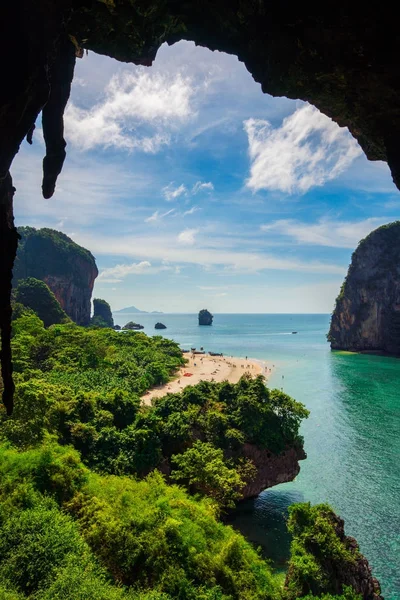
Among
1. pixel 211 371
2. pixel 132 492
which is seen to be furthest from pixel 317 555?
pixel 211 371

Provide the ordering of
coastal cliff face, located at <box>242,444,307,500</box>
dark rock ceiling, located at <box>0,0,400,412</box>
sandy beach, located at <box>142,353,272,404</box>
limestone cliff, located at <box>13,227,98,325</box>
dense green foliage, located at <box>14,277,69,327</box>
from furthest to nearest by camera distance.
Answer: limestone cliff, located at <box>13,227,98,325</box>
dense green foliage, located at <box>14,277,69,327</box>
sandy beach, located at <box>142,353,272,404</box>
coastal cliff face, located at <box>242,444,307,500</box>
dark rock ceiling, located at <box>0,0,400,412</box>

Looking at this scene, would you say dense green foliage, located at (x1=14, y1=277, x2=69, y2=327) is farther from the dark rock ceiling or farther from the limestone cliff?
the dark rock ceiling

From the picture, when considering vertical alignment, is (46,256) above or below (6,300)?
above

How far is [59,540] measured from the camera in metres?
10.4

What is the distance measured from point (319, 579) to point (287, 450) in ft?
31.5

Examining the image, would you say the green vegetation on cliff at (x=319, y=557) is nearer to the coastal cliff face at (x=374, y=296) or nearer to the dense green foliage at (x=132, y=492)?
the dense green foliage at (x=132, y=492)

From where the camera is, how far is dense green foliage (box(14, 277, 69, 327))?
8588 cm

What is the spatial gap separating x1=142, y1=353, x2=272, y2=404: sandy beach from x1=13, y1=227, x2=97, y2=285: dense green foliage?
61.0 meters

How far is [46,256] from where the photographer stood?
376ft

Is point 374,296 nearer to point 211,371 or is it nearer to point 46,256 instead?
point 211,371

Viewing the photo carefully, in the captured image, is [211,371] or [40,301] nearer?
[211,371]

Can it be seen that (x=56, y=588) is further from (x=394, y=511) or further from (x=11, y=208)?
(x=394, y=511)

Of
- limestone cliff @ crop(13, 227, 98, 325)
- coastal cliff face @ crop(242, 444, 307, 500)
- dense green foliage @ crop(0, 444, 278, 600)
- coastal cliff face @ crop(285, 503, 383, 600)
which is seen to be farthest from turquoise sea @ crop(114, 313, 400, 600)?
limestone cliff @ crop(13, 227, 98, 325)

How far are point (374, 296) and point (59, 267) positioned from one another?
97004 mm
